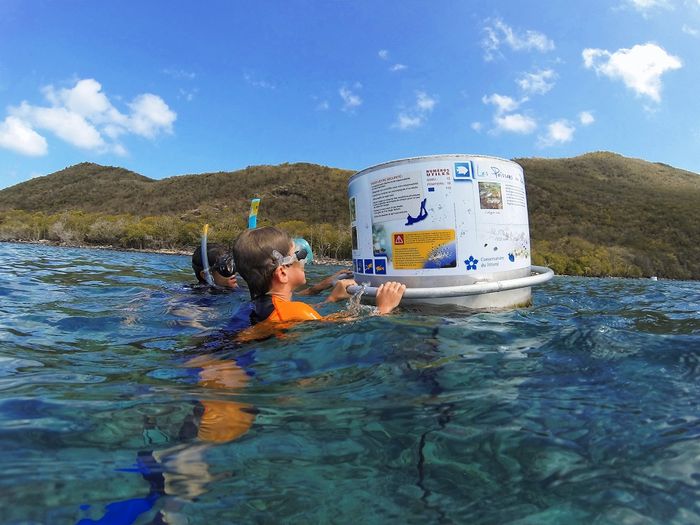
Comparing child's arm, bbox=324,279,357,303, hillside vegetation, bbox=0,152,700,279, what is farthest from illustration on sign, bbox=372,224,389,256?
hillside vegetation, bbox=0,152,700,279


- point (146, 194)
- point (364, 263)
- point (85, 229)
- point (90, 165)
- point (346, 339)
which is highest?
point (90, 165)

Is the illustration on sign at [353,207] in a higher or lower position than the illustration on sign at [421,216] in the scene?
higher

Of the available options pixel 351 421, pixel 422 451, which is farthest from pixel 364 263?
pixel 422 451

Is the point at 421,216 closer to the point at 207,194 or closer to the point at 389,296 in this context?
the point at 389,296

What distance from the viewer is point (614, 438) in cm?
189

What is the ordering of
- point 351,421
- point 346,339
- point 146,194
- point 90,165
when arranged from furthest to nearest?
point 90,165 < point 146,194 < point 346,339 < point 351,421

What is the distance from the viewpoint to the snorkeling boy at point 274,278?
12.4ft

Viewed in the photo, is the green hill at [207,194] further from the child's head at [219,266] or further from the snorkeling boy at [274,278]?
the snorkeling boy at [274,278]

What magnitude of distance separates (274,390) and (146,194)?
14010cm

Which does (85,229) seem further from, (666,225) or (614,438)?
(666,225)

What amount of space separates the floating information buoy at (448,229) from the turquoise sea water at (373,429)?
1.14 ft

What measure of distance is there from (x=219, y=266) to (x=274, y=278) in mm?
3548

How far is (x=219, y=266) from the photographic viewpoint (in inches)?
284

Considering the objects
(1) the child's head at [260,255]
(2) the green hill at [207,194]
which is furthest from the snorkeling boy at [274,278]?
(2) the green hill at [207,194]
